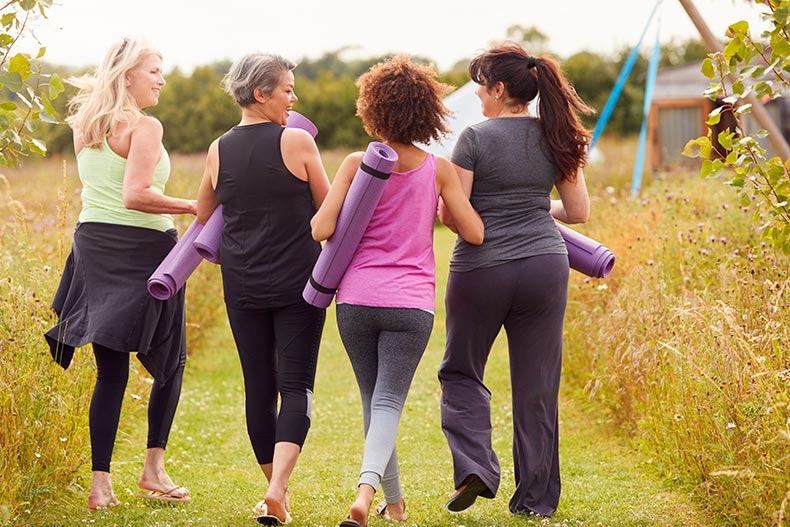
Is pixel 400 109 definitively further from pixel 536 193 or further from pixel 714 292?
pixel 714 292

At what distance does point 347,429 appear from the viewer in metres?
6.15

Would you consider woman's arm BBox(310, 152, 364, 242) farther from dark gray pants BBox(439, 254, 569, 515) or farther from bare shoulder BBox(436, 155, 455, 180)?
dark gray pants BBox(439, 254, 569, 515)

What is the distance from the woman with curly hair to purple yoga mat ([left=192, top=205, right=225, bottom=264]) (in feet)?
1.41

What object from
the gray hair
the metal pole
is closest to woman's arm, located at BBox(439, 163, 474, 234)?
the gray hair

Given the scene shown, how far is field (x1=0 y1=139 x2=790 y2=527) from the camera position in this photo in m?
3.72

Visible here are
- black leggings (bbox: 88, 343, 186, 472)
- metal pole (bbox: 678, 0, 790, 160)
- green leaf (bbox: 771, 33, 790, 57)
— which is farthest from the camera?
metal pole (bbox: 678, 0, 790, 160)

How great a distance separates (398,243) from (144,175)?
104 cm

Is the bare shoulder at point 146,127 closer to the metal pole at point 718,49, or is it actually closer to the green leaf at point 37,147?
the green leaf at point 37,147

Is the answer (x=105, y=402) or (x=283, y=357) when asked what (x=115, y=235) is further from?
(x=283, y=357)

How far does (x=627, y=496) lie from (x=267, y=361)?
5.37ft

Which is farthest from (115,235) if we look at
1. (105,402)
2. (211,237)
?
(105,402)

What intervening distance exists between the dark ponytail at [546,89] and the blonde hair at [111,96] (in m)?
1.28

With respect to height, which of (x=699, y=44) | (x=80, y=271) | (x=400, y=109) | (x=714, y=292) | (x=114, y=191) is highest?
(x=400, y=109)

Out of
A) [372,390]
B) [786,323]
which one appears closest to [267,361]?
[372,390]
